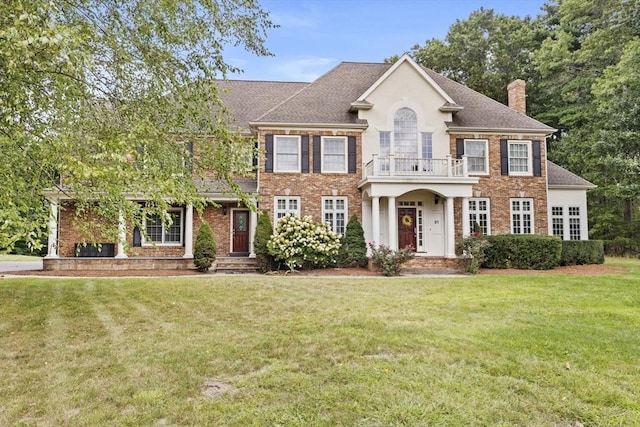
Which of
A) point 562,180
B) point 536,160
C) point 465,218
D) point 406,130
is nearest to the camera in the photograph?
point 465,218

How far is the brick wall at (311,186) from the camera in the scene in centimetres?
1780

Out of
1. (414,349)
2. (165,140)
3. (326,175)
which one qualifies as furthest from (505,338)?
(326,175)

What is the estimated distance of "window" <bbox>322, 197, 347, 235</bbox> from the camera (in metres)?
17.9

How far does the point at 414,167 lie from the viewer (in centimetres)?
1830

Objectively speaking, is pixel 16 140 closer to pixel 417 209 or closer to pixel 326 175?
pixel 326 175

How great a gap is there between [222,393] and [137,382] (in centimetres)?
96

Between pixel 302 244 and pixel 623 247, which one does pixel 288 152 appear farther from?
pixel 623 247

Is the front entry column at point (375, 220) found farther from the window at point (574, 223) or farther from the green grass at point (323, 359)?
the window at point (574, 223)

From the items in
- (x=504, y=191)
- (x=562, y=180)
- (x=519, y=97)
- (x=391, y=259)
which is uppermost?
(x=519, y=97)

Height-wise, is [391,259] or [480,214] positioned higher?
[480,214]

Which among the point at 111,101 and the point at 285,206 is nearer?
the point at 111,101

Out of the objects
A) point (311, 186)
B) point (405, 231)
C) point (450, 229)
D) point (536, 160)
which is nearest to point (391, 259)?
point (450, 229)

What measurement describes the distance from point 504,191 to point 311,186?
8382 millimetres

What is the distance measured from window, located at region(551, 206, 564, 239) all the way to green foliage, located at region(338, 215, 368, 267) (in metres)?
9.16
